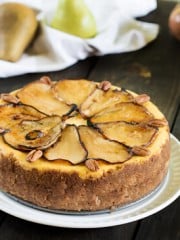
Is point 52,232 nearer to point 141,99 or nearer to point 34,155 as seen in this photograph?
point 34,155

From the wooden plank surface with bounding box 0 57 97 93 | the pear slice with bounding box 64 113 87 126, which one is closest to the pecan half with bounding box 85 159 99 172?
the pear slice with bounding box 64 113 87 126

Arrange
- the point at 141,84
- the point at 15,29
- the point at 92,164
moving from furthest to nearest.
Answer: the point at 15,29, the point at 141,84, the point at 92,164

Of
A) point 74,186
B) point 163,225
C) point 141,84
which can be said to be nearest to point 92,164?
point 74,186

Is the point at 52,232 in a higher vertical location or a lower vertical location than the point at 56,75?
higher

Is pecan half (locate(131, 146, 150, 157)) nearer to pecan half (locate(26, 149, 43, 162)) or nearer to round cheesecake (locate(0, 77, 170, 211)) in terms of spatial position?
round cheesecake (locate(0, 77, 170, 211))

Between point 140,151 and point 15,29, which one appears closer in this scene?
point 140,151

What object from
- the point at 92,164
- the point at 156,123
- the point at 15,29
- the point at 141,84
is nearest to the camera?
the point at 92,164
